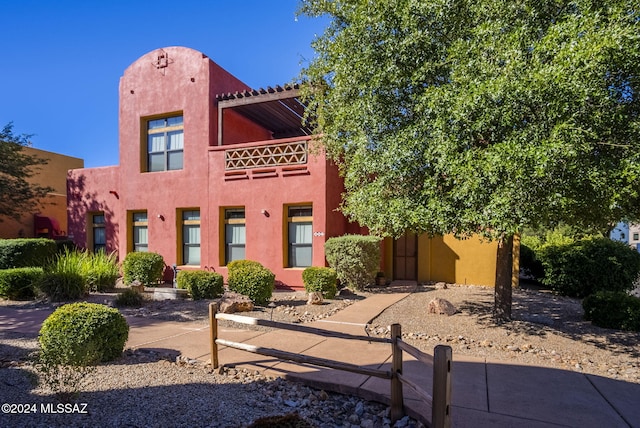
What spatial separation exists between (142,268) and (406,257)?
342 inches

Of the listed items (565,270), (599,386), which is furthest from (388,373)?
(565,270)

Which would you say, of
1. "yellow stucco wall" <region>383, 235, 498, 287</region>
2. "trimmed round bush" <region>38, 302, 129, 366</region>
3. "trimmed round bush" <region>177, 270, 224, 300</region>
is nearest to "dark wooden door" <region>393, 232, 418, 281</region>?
"yellow stucco wall" <region>383, 235, 498, 287</region>

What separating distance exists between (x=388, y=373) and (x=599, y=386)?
2.69m

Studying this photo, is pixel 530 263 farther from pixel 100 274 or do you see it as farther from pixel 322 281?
pixel 100 274

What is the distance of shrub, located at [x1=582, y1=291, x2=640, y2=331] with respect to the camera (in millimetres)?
6449

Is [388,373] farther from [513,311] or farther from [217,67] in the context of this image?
[217,67]

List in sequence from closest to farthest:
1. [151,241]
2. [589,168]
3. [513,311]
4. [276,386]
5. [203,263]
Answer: [276,386] → [589,168] → [513,311] → [203,263] → [151,241]

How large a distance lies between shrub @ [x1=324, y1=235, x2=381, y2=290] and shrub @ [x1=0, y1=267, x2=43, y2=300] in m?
7.77

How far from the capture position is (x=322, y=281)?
9.43m

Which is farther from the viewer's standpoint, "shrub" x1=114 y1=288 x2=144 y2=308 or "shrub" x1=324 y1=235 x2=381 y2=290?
"shrub" x1=324 y1=235 x2=381 y2=290

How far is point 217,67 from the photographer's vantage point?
1304 cm

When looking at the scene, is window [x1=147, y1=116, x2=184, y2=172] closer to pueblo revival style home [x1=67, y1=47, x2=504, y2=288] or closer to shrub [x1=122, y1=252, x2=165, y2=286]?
pueblo revival style home [x1=67, y1=47, x2=504, y2=288]

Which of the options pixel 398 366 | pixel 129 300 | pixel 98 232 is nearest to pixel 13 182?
pixel 98 232

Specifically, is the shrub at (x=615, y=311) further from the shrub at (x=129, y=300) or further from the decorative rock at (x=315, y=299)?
the shrub at (x=129, y=300)
